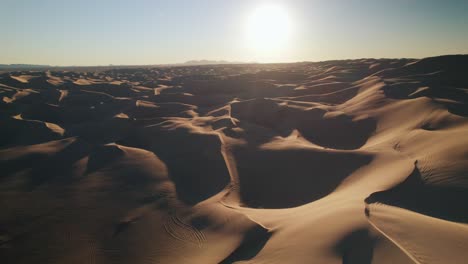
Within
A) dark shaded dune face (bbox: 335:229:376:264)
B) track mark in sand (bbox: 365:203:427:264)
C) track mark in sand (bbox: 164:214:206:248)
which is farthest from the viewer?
track mark in sand (bbox: 164:214:206:248)

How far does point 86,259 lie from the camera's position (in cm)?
373

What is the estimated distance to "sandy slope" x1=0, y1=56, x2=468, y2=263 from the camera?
11.2 feet

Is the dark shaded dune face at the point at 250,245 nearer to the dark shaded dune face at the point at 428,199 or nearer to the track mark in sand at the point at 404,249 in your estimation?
the track mark in sand at the point at 404,249

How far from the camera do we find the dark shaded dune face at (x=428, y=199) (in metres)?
3.70

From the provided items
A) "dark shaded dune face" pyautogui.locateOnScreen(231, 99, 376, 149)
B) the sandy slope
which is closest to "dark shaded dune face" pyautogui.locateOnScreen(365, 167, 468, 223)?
the sandy slope

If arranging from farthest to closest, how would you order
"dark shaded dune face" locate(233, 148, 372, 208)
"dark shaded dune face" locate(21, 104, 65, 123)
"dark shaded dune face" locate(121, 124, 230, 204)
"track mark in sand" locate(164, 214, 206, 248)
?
"dark shaded dune face" locate(21, 104, 65, 123) < "dark shaded dune face" locate(121, 124, 230, 204) < "dark shaded dune face" locate(233, 148, 372, 208) < "track mark in sand" locate(164, 214, 206, 248)

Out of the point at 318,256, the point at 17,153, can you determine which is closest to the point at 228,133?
the point at 17,153

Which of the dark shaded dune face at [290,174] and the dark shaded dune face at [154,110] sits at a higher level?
the dark shaded dune face at [154,110]

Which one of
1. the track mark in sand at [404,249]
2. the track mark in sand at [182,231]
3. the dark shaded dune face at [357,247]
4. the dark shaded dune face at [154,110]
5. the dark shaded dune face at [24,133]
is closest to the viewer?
the track mark in sand at [404,249]

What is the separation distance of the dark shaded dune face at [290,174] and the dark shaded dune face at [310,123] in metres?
1.83

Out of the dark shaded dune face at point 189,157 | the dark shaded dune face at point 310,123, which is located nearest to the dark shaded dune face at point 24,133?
the dark shaded dune face at point 189,157

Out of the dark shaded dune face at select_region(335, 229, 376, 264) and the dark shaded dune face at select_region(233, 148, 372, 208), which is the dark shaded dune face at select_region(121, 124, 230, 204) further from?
the dark shaded dune face at select_region(335, 229, 376, 264)

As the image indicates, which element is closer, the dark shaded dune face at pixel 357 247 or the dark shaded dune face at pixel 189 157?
the dark shaded dune face at pixel 357 247

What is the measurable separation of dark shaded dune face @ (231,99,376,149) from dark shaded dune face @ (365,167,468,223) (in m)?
3.64
